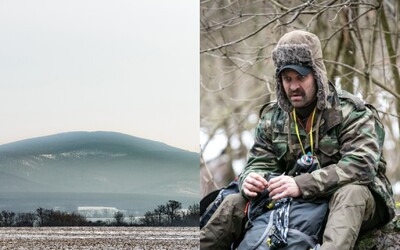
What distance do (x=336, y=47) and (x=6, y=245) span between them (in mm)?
4354

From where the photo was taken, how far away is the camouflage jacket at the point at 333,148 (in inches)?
113

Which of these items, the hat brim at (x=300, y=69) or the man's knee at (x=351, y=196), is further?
the hat brim at (x=300, y=69)

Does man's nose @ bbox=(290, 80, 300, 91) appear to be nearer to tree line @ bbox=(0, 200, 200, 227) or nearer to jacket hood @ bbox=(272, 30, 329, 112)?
jacket hood @ bbox=(272, 30, 329, 112)

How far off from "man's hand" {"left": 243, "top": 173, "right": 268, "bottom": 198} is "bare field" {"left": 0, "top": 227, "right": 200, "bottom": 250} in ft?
17.9

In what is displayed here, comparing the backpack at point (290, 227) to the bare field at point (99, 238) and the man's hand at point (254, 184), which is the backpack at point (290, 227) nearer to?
the man's hand at point (254, 184)

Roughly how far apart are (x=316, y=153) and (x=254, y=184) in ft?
0.78

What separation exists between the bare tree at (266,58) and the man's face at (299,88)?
3.34 m

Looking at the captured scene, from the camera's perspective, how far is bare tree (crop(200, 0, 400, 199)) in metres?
6.54

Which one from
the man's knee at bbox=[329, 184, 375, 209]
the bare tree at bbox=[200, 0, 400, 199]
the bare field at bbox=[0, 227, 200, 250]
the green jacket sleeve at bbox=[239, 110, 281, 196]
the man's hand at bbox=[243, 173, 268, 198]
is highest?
the bare tree at bbox=[200, 0, 400, 199]

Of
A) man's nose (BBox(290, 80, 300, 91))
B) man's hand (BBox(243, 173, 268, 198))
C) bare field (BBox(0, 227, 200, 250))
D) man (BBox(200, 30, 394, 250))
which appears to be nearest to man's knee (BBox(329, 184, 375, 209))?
man (BBox(200, 30, 394, 250))

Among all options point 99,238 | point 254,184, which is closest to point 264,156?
point 254,184

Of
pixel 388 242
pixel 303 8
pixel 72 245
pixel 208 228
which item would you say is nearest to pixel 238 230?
pixel 208 228

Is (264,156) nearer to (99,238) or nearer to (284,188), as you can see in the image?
(284,188)

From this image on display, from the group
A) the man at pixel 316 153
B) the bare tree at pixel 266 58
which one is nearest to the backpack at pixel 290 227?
the man at pixel 316 153
